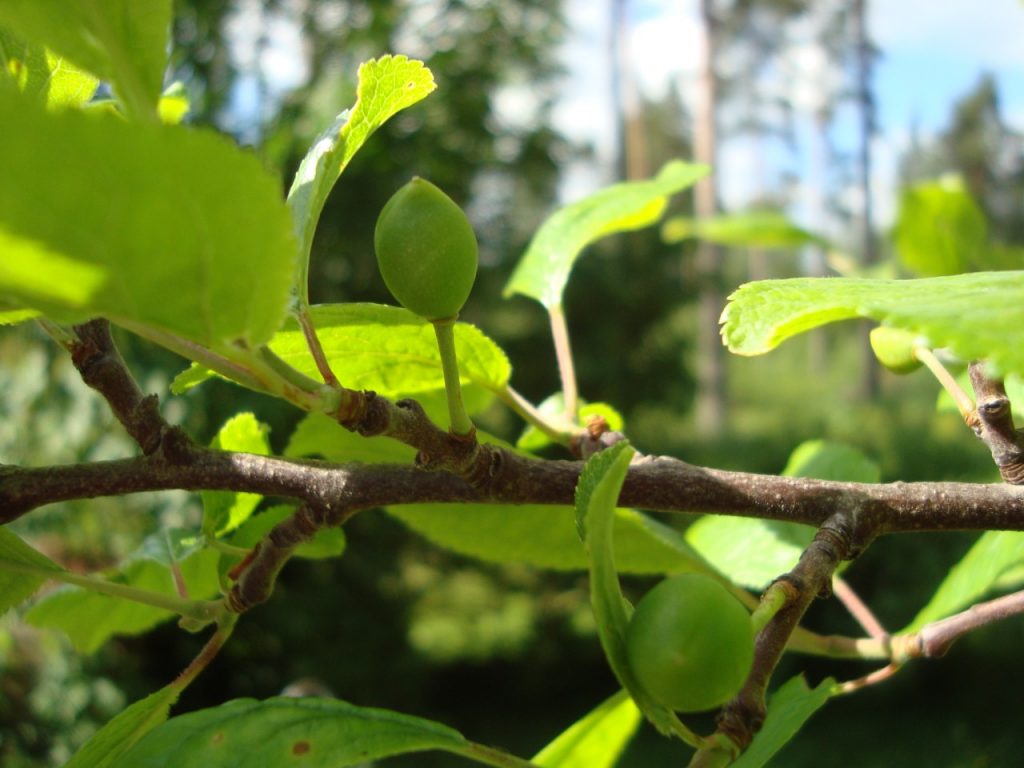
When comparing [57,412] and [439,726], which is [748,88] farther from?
[439,726]

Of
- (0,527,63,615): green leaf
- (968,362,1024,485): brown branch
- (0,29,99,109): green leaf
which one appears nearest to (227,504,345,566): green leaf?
(0,527,63,615): green leaf

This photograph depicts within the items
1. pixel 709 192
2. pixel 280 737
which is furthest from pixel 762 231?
pixel 709 192

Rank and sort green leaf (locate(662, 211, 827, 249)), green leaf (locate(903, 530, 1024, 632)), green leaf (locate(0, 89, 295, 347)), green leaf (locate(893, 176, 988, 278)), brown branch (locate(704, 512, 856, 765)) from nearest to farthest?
green leaf (locate(0, 89, 295, 347)) < brown branch (locate(704, 512, 856, 765)) < green leaf (locate(903, 530, 1024, 632)) < green leaf (locate(893, 176, 988, 278)) < green leaf (locate(662, 211, 827, 249))

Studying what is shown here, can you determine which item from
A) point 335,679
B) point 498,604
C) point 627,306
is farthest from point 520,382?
point 335,679

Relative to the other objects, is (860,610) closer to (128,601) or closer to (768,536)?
(768,536)

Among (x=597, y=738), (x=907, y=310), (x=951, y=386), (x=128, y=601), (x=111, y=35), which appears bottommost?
(x=597, y=738)

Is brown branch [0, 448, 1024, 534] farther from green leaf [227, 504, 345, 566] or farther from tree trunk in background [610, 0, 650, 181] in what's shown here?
tree trunk in background [610, 0, 650, 181]

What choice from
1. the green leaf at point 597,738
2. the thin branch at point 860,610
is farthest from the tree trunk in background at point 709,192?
the green leaf at point 597,738
